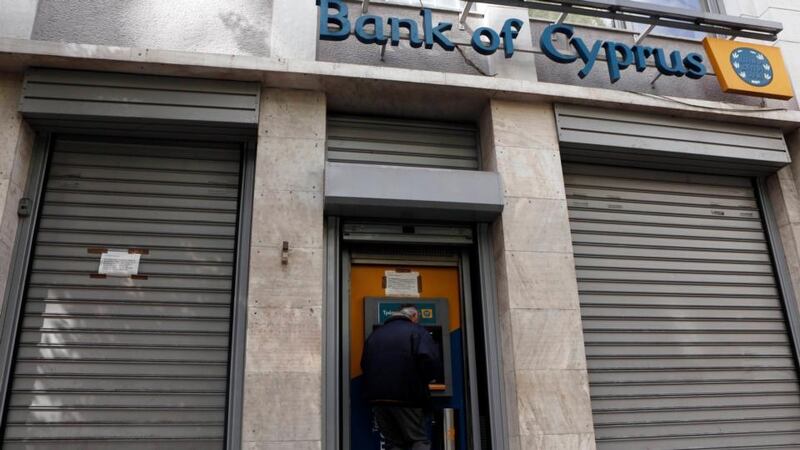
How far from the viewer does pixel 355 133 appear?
6.38 m

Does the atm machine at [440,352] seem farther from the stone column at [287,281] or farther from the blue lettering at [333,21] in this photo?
the blue lettering at [333,21]

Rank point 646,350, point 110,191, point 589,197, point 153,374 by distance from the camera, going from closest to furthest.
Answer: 1. point 153,374
2. point 110,191
3. point 646,350
4. point 589,197

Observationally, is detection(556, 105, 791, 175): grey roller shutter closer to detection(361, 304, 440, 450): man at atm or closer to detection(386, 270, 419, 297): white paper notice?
detection(386, 270, 419, 297): white paper notice

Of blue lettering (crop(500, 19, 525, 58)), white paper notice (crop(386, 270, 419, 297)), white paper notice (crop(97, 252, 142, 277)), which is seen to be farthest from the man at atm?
blue lettering (crop(500, 19, 525, 58))

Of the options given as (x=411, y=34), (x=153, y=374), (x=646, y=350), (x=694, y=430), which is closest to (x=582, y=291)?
(x=646, y=350)

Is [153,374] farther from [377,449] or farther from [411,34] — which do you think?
[411,34]

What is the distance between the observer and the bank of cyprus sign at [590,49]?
6.15 meters

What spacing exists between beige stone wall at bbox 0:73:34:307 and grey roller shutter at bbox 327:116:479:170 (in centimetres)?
276

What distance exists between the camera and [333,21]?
239 inches

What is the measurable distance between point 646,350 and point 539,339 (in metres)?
1.40

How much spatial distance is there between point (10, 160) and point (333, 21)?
318 centimetres

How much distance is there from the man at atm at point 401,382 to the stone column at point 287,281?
1.58 feet

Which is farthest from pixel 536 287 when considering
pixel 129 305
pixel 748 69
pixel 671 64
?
pixel 748 69

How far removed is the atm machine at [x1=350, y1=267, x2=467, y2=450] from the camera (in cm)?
556
